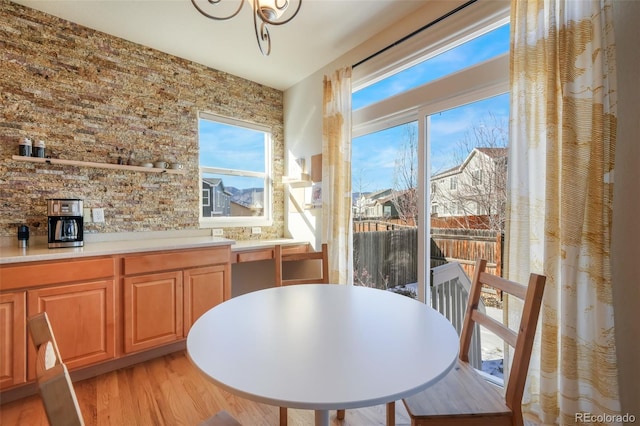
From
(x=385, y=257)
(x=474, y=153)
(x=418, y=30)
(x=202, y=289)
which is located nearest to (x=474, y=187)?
(x=474, y=153)

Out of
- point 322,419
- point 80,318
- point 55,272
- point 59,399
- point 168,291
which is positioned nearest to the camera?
point 59,399

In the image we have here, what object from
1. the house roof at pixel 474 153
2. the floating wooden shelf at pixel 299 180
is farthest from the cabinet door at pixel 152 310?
the house roof at pixel 474 153

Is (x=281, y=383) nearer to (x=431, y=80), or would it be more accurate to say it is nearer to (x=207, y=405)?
(x=207, y=405)

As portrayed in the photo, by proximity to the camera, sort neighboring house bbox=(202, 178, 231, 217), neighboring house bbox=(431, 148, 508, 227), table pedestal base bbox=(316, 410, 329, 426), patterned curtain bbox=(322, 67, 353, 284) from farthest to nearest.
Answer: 1. neighboring house bbox=(202, 178, 231, 217)
2. patterned curtain bbox=(322, 67, 353, 284)
3. neighboring house bbox=(431, 148, 508, 227)
4. table pedestal base bbox=(316, 410, 329, 426)

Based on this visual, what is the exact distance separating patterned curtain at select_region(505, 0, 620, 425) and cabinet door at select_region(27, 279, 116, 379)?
274 centimetres

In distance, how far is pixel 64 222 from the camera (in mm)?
2207

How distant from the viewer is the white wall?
1.38 metres

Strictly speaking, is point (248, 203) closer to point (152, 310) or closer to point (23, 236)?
point (152, 310)

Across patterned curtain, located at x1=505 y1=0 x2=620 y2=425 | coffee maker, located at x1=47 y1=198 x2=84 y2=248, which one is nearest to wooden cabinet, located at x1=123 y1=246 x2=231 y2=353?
coffee maker, located at x1=47 y1=198 x2=84 y2=248

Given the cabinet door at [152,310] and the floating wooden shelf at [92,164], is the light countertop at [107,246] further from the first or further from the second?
the floating wooden shelf at [92,164]

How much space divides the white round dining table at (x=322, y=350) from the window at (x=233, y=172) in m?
2.26

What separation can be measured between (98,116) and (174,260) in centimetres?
147

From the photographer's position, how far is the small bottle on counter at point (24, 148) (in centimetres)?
→ 216

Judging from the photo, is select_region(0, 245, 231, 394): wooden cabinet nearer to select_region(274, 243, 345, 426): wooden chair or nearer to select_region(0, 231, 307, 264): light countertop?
select_region(0, 231, 307, 264): light countertop
